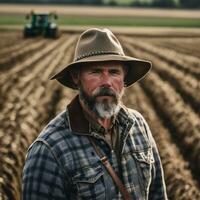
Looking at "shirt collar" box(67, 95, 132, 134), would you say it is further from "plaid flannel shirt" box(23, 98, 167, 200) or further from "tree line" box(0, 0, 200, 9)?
"tree line" box(0, 0, 200, 9)

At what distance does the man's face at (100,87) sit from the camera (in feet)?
Answer: 10.5

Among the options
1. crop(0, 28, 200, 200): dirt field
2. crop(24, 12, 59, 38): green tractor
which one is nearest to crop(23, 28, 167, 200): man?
crop(0, 28, 200, 200): dirt field

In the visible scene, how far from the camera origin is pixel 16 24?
62.2 m

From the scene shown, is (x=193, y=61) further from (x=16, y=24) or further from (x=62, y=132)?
(x=16, y=24)

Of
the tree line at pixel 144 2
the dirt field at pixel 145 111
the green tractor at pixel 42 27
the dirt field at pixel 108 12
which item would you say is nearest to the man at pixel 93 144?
the dirt field at pixel 145 111

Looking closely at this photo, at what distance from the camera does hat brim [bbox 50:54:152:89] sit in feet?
10.4

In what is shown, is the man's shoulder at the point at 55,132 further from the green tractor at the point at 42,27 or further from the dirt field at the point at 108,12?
the dirt field at the point at 108,12

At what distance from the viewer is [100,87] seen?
320cm

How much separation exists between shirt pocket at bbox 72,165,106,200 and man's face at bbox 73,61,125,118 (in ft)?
1.20

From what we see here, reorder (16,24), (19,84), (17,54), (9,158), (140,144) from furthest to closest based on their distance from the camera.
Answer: (16,24) < (17,54) < (19,84) < (9,158) < (140,144)

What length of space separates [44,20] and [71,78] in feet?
114

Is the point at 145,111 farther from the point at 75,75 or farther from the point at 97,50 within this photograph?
the point at 97,50

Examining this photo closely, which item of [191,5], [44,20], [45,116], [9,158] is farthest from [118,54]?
[191,5]

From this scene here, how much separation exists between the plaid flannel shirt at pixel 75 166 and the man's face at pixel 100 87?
0.12 meters
